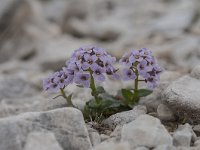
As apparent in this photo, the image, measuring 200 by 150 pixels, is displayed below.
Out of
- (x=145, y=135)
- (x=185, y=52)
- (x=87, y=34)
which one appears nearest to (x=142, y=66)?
(x=145, y=135)

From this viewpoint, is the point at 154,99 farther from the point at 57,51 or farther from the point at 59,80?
the point at 57,51

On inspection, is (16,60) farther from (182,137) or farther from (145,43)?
(182,137)

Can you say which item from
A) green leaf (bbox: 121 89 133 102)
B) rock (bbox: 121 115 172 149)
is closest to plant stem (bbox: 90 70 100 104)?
green leaf (bbox: 121 89 133 102)

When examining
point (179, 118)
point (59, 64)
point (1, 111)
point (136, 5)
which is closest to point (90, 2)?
point (136, 5)

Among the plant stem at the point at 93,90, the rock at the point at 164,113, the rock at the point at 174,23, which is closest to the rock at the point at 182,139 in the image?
the rock at the point at 164,113

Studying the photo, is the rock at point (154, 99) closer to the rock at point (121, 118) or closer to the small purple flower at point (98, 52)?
the rock at point (121, 118)

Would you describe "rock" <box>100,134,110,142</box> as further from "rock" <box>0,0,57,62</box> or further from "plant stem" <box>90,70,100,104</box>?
"rock" <box>0,0,57,62</box>
